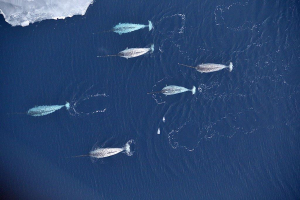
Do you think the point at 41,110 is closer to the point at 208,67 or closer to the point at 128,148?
the point at 128,148

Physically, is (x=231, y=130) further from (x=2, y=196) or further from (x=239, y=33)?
(x=2, y=196)

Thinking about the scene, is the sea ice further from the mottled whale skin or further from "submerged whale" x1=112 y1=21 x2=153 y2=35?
the mottled whale skin

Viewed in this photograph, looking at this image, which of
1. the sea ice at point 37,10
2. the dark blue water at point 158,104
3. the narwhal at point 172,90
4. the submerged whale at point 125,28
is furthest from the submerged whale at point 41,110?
the narwhal at point 172,90

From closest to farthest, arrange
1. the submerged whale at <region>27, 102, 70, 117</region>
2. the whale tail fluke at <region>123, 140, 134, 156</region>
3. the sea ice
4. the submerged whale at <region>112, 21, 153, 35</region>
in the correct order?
1. the sea ice
2. the submerged whale at <region>27, 102, 70, 117</region>
3. the submerged whale at <region>112, 21, 153, 35</region>
4. the whale tail fluke at <region>123, 140, 134, 156</region>

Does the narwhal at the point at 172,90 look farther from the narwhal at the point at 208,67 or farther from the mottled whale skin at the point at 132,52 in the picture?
the mottled whale skin at the point at 132,52

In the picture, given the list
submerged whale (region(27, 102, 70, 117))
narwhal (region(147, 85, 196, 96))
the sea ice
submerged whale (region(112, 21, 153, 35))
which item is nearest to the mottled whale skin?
submerged whale (region(112, 21, 153, 35))

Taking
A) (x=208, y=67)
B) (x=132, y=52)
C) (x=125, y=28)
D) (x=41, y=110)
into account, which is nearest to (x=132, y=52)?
(x=132, y=52)

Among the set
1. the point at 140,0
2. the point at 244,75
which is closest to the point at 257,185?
the point at 244,75

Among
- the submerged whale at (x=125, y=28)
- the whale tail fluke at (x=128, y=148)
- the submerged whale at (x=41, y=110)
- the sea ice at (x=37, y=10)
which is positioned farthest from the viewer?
the whale tail fluke at (x=128, y=148)
